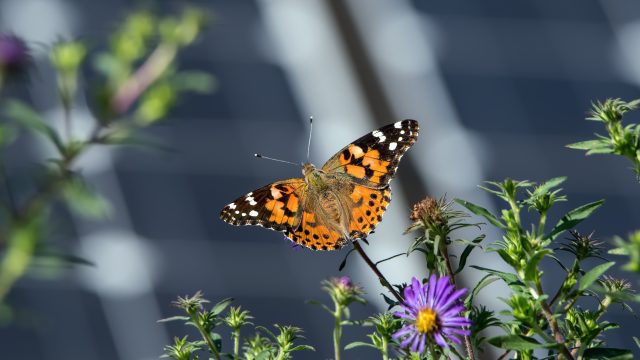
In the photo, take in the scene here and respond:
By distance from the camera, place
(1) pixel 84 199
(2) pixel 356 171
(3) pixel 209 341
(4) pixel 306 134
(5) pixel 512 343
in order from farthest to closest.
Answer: (4) pixel 306 134, (2) pixel 356 171, (3) pixel 209 341, (5) pixel 512 343, (1) pixel 84 199

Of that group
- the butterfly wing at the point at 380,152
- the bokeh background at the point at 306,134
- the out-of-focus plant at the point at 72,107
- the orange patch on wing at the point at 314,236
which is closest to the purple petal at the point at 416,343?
the out-of-focus plant at the point at 72,107

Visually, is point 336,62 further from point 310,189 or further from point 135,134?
point 135,134

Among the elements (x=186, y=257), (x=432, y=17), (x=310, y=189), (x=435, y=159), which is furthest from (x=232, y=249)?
(x=310, y=189)

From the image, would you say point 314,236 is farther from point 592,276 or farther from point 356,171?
point 592,276

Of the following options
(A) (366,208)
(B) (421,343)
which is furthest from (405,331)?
(A) (366,208)

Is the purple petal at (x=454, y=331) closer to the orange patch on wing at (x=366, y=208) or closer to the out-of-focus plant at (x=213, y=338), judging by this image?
the out-of-focus plant at (x=213, y=338)

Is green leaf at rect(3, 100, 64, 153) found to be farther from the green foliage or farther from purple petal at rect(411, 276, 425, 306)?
the green foliage

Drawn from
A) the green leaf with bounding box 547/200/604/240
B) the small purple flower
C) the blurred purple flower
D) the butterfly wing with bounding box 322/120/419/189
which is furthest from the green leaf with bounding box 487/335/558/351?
the butterfly wing with bounding box 322/120/419/189
